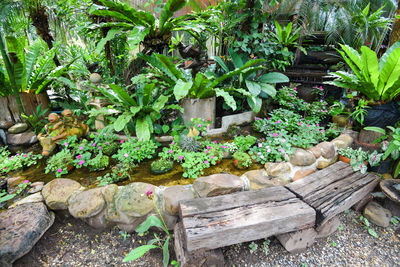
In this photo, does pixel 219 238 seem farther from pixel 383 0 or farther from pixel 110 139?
pixel 383 0

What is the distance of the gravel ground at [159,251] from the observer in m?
1.62

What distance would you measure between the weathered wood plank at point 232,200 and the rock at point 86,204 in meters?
0.75

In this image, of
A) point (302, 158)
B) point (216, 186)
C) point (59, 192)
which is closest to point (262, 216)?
point (216, 186)

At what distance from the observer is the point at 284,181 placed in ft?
6.79

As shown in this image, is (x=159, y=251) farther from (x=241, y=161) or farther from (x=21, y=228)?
(x=241, y=161)

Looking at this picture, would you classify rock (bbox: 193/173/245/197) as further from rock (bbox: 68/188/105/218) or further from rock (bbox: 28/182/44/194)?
rock (bbox: 28/182/44/194)

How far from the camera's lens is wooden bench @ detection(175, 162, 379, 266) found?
1456 millimetres

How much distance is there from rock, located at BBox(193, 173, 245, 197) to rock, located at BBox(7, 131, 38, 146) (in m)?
2.37

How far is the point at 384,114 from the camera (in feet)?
7.55

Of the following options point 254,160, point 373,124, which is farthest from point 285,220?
point 373,124

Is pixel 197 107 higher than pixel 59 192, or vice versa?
pixel 197 107

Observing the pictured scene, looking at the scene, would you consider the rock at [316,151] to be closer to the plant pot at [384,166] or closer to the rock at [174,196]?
the plant pot at [384,166]

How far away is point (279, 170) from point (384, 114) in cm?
147

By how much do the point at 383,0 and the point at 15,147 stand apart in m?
10.4
